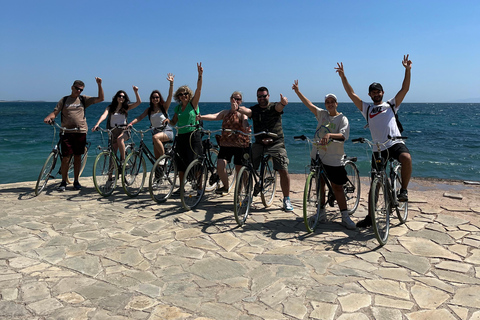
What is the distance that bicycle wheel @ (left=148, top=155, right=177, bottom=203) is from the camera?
7.08 metres

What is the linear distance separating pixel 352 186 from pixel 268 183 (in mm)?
1366

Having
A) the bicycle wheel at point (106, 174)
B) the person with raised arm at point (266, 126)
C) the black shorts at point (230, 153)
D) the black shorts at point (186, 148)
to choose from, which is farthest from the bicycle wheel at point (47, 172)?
the person with raised arm at point (266, 126)

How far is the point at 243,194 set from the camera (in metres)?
6.04

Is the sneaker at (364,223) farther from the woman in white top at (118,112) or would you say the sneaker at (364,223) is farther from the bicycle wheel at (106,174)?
the woman in white top at (118,112)

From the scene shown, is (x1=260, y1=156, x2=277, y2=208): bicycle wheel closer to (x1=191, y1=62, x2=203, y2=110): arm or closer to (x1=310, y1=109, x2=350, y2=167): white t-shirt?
(x1=310, y1=109, x2=350, y2=167): white t-shirt

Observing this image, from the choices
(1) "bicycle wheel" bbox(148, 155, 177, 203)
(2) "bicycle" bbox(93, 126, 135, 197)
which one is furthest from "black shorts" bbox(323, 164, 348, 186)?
(2) "bicycle" bbox(93, 126, 135, 197)

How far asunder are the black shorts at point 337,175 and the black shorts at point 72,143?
4957mm

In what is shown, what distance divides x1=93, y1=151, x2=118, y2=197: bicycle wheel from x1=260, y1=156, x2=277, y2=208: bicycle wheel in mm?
2818

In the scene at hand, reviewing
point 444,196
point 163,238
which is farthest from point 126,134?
point 444,196

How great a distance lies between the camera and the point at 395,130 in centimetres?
556

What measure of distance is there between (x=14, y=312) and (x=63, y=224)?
8.41 feet

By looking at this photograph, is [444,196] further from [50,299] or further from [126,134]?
[50,299]

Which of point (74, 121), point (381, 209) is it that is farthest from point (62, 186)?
point (381, 209)

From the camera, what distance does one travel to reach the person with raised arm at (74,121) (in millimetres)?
8008
